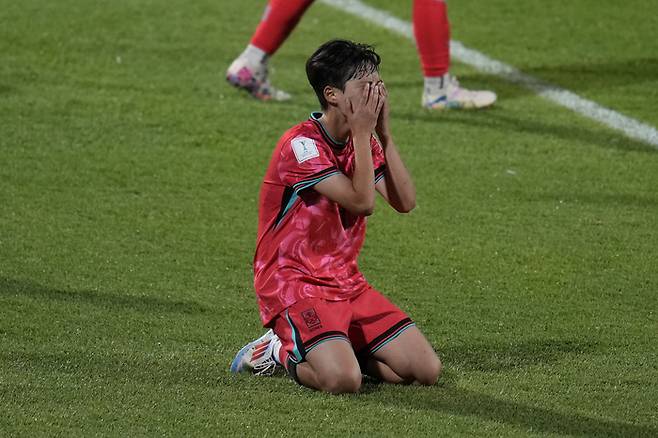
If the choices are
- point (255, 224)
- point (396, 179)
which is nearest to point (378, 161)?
point (396, 179)

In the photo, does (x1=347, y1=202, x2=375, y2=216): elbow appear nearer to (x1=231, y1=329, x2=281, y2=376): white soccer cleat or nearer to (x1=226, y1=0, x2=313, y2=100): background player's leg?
(x1=231, y1=329, x2=281, y2=376): white soccer cleat

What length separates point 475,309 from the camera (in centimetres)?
495

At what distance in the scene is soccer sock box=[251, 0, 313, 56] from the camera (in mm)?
7430

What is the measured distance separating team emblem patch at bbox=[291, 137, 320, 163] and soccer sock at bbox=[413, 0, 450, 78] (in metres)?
3.22

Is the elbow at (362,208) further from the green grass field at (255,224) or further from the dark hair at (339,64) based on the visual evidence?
the green grass field at (255,224)

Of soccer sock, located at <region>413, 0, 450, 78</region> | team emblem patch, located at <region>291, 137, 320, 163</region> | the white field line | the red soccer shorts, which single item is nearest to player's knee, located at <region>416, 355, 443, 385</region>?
the red soccer shorts

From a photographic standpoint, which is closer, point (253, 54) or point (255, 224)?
point (255, 224)

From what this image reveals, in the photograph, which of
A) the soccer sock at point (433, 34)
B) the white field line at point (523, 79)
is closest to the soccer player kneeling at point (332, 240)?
the soccer sock at point (433, 34)

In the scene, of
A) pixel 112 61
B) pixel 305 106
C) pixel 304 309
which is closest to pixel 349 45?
pixel 304 309

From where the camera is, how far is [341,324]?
4.21m

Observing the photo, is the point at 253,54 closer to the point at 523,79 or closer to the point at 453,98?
the point at 453,98

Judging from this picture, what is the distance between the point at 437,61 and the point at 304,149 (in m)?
3.29

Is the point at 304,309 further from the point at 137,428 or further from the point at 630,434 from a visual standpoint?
the point at 630,434

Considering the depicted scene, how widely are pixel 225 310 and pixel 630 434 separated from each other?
5.52ft
